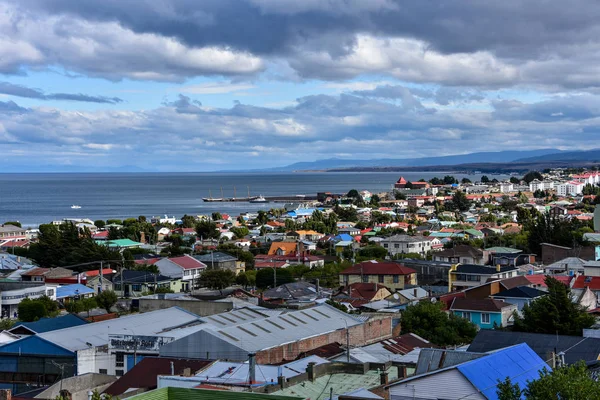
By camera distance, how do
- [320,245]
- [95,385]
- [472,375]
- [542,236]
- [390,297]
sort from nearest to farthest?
[472,375], [95,385], [390,297], [542,236], [320,245]

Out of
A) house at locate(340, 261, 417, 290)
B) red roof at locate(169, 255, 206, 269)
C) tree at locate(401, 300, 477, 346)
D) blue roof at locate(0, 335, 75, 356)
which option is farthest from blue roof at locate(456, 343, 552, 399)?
red roof at locate(169, 255, 206, 269)

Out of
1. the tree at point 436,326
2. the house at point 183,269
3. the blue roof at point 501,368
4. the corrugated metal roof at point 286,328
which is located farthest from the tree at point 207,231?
the blue roof at point 501,368

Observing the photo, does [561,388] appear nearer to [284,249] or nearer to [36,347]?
[36,347]

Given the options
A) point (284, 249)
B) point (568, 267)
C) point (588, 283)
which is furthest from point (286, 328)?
point (284, 249)

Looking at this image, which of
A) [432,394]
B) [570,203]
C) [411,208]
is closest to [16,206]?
[411,208]

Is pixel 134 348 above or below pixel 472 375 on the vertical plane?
below

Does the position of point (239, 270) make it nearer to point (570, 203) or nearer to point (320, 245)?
point (320, 245)

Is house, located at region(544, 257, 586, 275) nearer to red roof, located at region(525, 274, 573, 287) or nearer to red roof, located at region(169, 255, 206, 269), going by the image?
red roof, located at region(525, 274, 573, 287)
